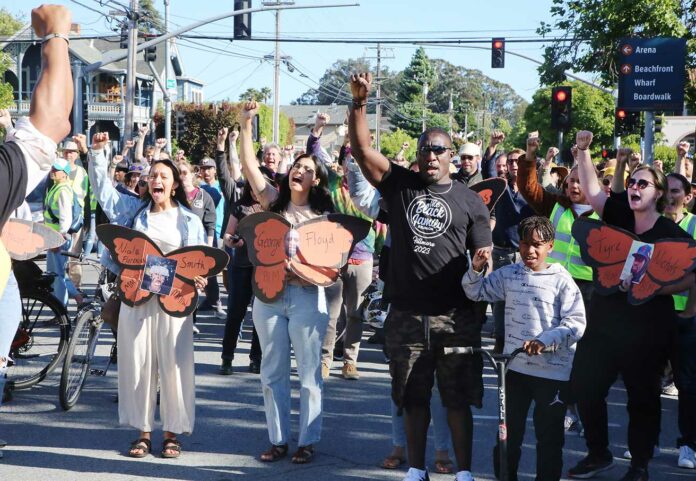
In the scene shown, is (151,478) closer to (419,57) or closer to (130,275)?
(130,275)

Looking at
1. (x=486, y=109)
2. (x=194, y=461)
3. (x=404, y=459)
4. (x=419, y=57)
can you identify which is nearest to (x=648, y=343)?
(x=404, y=459)

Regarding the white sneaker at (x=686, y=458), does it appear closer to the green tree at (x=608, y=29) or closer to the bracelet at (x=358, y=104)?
the bracelet at (x=358, y=104)

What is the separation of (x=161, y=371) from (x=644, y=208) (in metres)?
3.21

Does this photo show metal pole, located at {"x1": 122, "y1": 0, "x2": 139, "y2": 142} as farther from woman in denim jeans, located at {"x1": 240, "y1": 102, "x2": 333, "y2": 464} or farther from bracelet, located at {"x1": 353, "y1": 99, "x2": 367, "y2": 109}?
bracelet, located at {"x1": 353, "y1": 99, "x2": 367, "y2": 109}

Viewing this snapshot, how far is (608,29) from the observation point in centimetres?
1983

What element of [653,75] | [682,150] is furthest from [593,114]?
[682,150]

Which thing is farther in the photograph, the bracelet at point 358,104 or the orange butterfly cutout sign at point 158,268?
the orange butterfly cutout sign at point 158,268

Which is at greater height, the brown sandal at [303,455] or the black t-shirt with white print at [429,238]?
the black t-shirt with white print at [429,238]

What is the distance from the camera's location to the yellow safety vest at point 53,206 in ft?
39.0

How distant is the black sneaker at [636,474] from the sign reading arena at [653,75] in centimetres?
996

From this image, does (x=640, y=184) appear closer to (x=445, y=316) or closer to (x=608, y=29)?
(x=445, y=316)

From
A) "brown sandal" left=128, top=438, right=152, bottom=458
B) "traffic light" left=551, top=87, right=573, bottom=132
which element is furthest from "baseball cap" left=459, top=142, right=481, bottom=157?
"traffic light" left=551, top=87, right=573, bottom=132

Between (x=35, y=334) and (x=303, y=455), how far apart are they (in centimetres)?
315

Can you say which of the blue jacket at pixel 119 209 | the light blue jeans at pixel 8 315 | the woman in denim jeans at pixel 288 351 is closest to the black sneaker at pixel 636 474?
the woman in denim jeans at pixel 288 351
